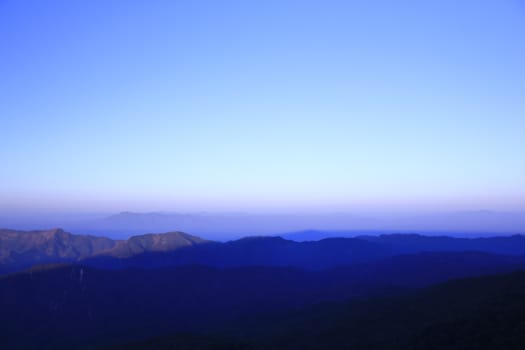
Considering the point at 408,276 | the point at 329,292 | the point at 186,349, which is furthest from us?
the point at 408,276

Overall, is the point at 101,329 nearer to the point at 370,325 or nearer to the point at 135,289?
the point at 135,289

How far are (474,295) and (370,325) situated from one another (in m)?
13.5

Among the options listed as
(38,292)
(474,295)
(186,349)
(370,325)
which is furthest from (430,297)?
(38,292)

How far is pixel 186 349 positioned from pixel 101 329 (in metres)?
59.1

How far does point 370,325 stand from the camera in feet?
167

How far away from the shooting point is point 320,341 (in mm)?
49125

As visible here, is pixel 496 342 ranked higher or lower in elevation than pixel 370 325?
higher

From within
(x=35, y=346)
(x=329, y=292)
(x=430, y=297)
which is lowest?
(x=35, y=346)

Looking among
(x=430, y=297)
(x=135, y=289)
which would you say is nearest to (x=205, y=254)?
(x=135, y=289)

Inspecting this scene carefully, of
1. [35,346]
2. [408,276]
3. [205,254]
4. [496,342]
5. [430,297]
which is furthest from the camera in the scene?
[205,254]

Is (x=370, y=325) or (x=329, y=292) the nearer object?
(x=370, y=325)

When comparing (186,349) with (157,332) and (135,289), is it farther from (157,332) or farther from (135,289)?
(135,289)

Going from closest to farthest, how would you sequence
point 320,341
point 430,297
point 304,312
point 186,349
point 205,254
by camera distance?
point 186,349, point 320,341, point 430,297, point 304,312, point 205,254

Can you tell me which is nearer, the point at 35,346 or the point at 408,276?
the point at 35,346
